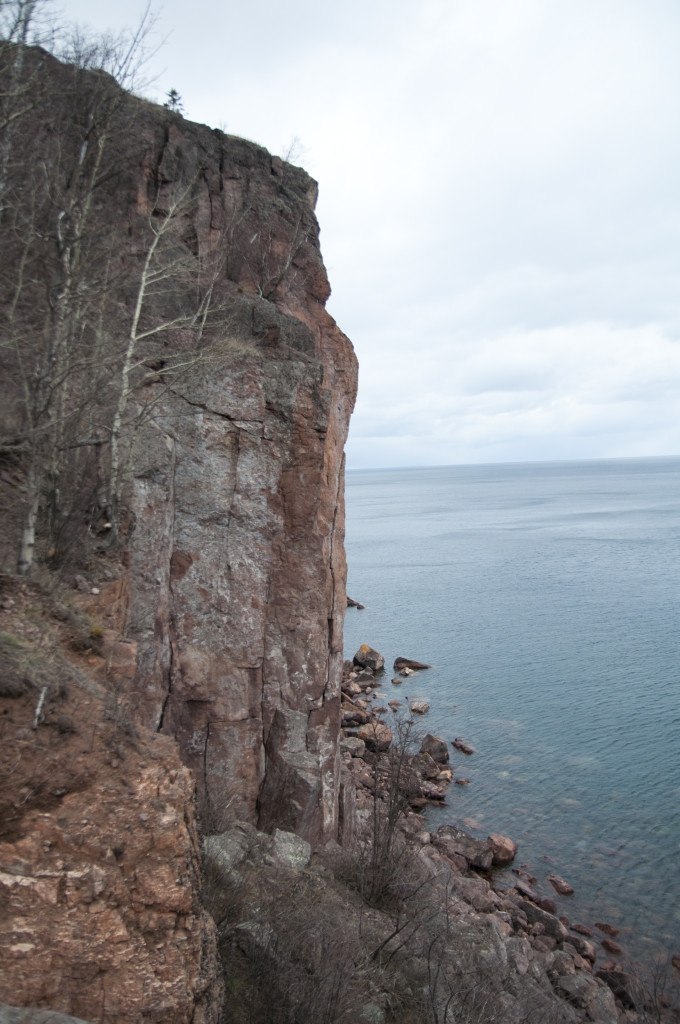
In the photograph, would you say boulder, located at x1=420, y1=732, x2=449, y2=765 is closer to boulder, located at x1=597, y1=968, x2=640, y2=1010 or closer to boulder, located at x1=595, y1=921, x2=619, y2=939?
boulder, located at x1=595, y1=921, x2=619, y2=939

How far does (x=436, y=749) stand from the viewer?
3306 cm

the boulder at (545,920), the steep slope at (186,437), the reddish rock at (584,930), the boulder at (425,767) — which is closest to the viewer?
the steep slope at (186,437)

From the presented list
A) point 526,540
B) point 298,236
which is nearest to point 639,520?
point 526,540

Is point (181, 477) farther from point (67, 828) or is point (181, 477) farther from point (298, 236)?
point (67, 828)

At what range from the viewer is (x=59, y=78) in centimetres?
1628

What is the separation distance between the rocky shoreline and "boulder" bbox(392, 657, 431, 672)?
8572 millimetres

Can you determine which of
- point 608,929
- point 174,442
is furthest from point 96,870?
point 608,929

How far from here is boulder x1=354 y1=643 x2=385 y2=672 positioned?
47.1 m

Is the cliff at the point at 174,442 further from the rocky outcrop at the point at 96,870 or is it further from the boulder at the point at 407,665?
the boulder at the point at 407,665

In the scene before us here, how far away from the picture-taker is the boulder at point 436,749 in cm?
3294

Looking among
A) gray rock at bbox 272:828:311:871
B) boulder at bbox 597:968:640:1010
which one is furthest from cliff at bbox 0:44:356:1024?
boulder at bbox 597:968:640:1010

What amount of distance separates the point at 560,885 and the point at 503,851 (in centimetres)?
235

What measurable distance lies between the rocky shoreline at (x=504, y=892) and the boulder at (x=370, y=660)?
9.19m

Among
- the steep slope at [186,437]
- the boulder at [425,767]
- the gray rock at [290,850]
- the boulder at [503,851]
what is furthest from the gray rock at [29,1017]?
the boulder at [425,767]
